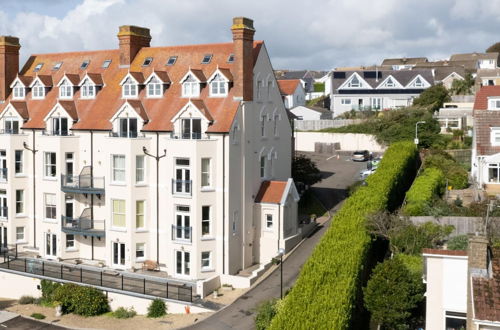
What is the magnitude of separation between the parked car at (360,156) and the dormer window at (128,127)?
33.6 metres

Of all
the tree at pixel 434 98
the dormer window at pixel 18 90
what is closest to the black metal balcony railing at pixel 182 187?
the dormer window at pixel 18 90

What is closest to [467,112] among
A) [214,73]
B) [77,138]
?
[214,73]

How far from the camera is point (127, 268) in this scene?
1614 inches

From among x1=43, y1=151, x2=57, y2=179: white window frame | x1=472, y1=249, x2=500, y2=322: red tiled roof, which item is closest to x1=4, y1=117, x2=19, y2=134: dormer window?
x1=43, y1=151, x2=57, y2=179: white window frame

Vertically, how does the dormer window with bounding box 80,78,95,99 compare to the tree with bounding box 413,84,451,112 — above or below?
below

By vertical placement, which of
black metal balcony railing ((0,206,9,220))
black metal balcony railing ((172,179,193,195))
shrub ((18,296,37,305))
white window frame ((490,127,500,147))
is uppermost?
white window frame ((490,127,500,147))

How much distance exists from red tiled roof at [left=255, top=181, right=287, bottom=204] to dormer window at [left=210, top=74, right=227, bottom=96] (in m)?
7.10

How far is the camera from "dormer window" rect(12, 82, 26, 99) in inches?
1914

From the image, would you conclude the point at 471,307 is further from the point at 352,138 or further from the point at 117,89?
the point at 352,138

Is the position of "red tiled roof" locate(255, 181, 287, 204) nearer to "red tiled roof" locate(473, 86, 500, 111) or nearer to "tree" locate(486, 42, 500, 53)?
"red tiled roof" locate(473, 86, 500, 111)

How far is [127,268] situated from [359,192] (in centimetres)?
1562

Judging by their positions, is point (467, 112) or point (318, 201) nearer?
point (318, 201)

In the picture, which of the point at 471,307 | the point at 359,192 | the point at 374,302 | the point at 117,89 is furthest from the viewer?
the point at 117,89

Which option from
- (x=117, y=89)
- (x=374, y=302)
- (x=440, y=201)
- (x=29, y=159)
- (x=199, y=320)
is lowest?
(x=199, y=320)
